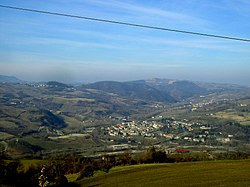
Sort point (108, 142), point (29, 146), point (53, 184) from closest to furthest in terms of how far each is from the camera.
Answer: point (53, 184) → point (29, 146) → point (108, 142)

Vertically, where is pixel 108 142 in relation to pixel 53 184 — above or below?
below

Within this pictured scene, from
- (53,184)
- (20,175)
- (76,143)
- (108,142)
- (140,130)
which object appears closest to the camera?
(53,184)

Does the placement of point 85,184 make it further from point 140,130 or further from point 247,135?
point 140,130

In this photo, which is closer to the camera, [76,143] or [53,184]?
[53,184]

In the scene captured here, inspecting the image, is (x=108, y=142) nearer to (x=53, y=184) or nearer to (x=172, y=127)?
(x=172, y=127)

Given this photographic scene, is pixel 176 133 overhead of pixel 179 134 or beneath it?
beneath

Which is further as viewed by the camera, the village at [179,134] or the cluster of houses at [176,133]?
the cluster of houses at [176,133]

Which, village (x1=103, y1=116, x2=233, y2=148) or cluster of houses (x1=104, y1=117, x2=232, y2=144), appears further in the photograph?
cluster of houses (x1=104, y1=117, x2=232, y2=144)

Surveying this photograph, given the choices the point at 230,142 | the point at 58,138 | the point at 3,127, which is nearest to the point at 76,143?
the point at 58,138

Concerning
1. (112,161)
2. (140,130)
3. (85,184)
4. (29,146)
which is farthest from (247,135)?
(85,184)

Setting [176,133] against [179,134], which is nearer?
[179,134]
